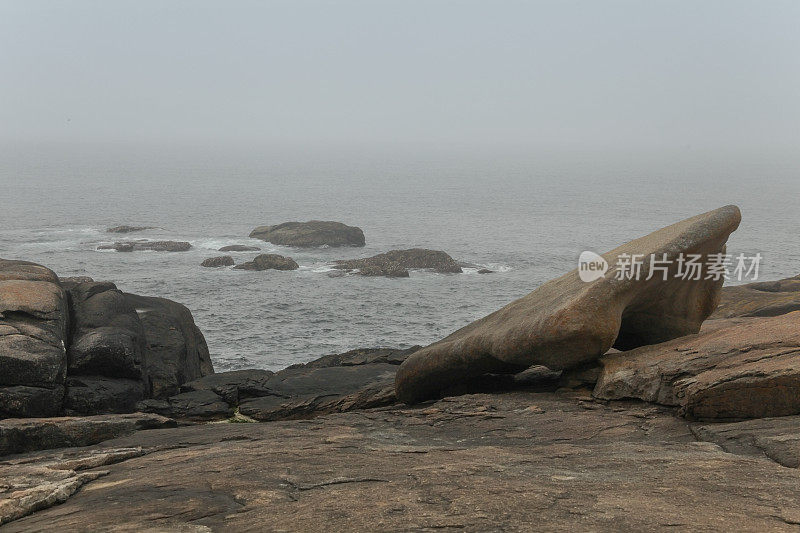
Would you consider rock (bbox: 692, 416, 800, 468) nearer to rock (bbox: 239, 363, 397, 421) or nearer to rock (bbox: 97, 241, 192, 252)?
rock (bbox: 239, 363, 397, 421)

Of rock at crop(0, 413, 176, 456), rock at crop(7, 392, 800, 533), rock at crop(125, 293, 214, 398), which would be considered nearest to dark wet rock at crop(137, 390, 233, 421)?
rock at crop(125, 293, 214, 398)

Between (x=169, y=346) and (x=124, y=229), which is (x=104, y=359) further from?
(x=124, y=229)

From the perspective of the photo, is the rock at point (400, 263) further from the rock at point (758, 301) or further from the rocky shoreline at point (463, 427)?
the rocky shoreline at point (463, 427)

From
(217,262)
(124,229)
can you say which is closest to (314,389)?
(217,262)

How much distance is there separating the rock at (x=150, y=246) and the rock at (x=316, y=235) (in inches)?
436

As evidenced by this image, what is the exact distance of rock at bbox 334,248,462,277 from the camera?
76312 mm

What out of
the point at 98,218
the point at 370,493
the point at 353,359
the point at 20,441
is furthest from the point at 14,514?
the point at 98,218

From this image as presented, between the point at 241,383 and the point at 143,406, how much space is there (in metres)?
3.69

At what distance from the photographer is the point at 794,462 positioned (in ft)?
32.2

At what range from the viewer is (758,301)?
101ft

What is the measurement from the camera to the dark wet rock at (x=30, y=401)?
2080 cm

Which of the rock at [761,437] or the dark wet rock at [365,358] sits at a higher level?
the rock at [761,437]

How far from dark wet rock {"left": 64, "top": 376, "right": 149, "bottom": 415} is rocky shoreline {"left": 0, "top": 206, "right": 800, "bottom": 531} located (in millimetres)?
61

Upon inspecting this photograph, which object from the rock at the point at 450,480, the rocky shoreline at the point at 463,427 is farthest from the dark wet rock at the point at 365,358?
the rock at the point at 450,480
